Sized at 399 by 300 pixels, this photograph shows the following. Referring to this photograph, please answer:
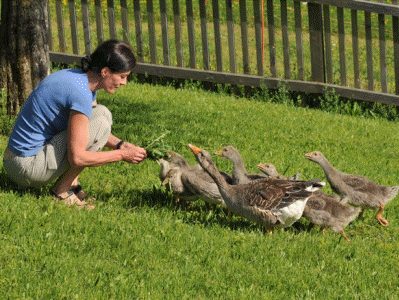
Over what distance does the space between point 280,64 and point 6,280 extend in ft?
41.4

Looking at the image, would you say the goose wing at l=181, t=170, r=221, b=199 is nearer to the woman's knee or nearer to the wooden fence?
the woman's knee

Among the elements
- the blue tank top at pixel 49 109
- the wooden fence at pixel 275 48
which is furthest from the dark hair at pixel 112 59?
the wooden fence at pixel 275 48

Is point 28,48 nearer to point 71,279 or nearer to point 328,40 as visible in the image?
point 71,279

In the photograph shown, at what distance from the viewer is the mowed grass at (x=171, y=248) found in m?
4.37

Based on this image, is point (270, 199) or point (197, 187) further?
point (197, 187)

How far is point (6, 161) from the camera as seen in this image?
230 inches

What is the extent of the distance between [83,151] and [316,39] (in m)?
6.80

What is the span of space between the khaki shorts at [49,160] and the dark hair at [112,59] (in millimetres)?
537

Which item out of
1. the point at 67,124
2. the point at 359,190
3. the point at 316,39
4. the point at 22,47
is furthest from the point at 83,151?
the point at 316,39

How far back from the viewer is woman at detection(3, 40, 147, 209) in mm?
5492

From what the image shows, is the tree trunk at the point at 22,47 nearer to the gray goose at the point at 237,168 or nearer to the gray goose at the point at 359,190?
the gray goose at the point at 237,168

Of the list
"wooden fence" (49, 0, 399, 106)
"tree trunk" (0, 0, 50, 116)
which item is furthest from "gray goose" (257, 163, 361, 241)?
"wooden fence" (49, 0, 399, 106)

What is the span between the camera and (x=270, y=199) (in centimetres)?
577

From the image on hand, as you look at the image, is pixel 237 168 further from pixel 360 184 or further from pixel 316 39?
pixel 316 39
